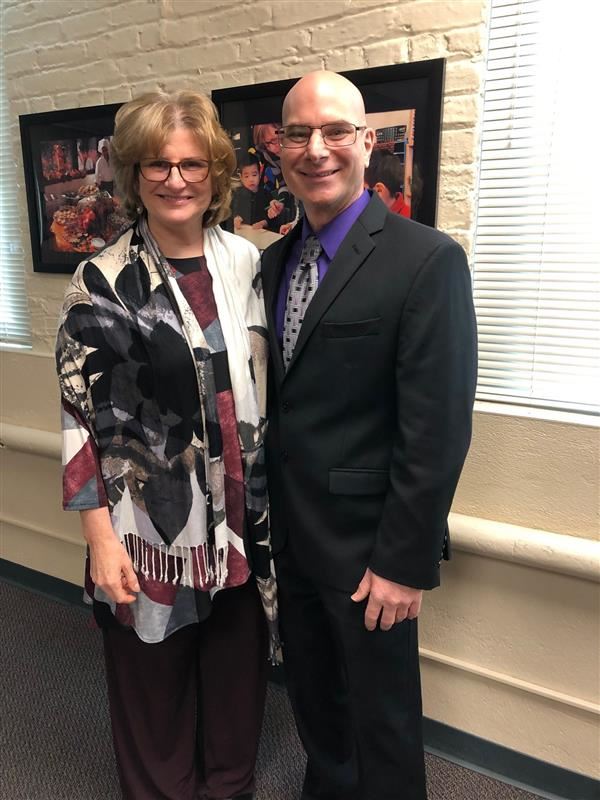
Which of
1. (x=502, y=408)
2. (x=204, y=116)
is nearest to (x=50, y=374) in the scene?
(x=204, y=116)

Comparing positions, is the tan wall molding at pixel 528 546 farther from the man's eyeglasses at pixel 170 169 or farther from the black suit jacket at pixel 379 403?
the man's eyeglasses at pixel 170 169

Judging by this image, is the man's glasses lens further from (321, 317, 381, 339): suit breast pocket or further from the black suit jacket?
(321, 317, 381, 339): suit breast pocket

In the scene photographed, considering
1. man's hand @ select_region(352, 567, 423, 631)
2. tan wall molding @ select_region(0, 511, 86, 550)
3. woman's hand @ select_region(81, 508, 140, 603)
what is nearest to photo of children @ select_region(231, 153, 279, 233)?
woman's hand @ select_region(81, 508, 140, 603)

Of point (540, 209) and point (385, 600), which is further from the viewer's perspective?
point (540, 209)

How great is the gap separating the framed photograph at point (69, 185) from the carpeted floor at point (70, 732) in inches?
57.0

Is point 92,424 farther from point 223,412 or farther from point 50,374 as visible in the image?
point 50,374

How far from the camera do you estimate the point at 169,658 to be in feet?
4.99

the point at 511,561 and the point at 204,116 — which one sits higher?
the point at 204,116

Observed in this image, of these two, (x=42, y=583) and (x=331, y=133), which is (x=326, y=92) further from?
(x=42, y=583)

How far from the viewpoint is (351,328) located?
1186 mm

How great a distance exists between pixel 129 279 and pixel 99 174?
102cm

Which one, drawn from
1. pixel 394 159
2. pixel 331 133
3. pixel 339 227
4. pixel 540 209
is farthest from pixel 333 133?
pixel 540 209

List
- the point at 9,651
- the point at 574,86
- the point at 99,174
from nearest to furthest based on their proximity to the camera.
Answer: the point at 574,86, the point at 99,174, the point at 9,651

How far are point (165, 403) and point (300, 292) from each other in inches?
15.1
